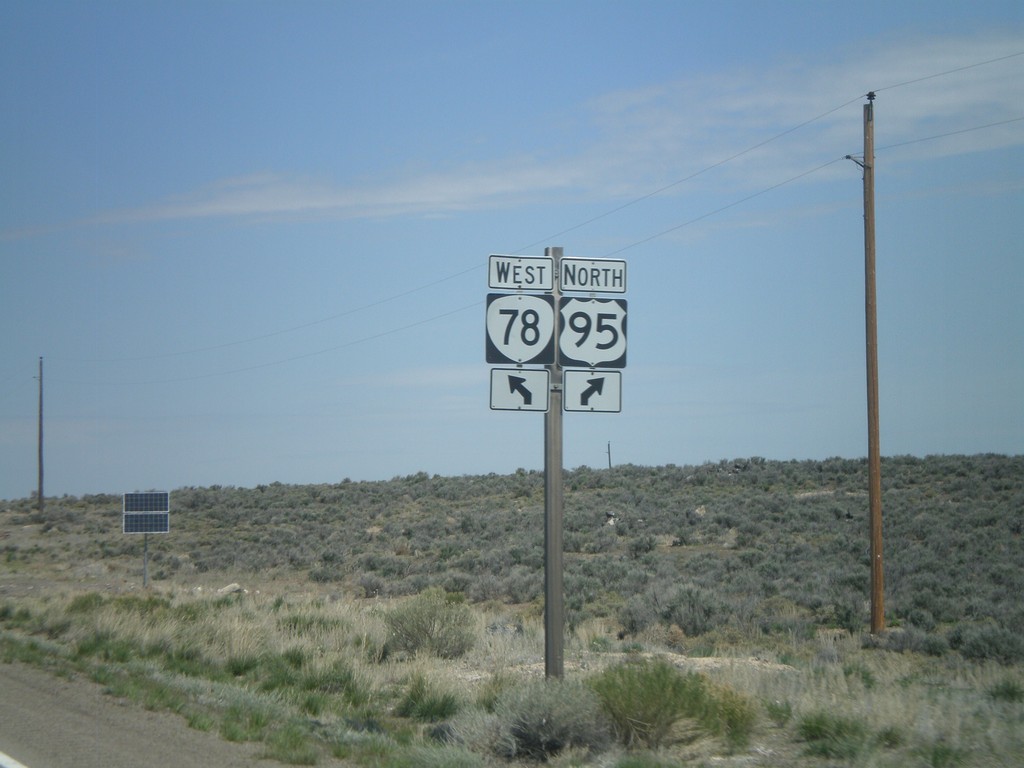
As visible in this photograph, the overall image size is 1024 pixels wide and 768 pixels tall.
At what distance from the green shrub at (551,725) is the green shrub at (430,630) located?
661cm

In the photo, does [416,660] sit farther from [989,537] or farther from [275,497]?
[275,497]

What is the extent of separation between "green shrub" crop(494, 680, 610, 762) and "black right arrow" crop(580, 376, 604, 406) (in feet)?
9.17

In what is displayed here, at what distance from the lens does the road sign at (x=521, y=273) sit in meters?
10.1

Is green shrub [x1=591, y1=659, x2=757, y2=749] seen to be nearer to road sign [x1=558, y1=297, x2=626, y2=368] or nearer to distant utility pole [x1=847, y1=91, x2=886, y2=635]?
road sign [x1=558, y1=297, x2=626, y2=368]

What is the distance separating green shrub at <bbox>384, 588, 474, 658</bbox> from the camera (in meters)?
15.4

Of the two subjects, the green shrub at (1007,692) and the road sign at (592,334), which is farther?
the green shrub at (1007,692)

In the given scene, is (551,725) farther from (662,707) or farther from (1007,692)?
(1007,692)

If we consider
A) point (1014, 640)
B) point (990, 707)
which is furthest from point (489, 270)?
point (1014, 640)

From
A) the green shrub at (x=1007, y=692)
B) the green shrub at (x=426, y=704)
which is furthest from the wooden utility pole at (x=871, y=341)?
the green shrub at (x=426, y=704)

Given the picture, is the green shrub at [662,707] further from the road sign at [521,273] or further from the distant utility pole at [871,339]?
the distant utility pole at [871,339]

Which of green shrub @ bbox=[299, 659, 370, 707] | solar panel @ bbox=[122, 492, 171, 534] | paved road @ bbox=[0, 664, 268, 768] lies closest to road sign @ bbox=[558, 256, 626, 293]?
paved road @ bbox=[0, 664, 268, 768]

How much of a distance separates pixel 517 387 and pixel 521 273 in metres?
1.20

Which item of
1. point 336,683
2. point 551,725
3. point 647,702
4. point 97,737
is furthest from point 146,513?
point 647,702

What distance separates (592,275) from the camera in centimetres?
1027
